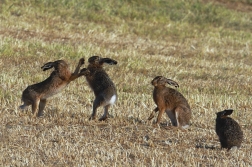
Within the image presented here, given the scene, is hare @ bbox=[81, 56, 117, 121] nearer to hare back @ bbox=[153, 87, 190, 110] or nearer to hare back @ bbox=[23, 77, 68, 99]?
hare back @ bbox=[23, 77, 68, 99]

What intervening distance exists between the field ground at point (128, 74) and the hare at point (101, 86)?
0.27 metres

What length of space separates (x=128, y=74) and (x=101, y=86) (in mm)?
5242

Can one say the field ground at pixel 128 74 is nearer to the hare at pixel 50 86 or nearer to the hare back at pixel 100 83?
the hare at pixel 50 86

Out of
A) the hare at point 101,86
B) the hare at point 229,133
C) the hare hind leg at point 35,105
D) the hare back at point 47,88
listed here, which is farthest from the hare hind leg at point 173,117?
the hare hind leg at point 35,105

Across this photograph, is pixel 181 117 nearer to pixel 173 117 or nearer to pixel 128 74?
pixel 173 117

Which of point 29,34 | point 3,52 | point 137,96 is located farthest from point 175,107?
point 29,34

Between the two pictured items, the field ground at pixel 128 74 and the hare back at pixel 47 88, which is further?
the hare back at pixel 47 88

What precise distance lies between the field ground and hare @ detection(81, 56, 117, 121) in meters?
0.27

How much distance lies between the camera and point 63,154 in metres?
7.00

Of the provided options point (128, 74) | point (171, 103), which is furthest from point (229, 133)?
point (128, 74)

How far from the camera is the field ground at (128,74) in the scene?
731 centimetres

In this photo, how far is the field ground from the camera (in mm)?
7312

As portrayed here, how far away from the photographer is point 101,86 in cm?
911

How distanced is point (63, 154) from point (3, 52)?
28.3 feet
